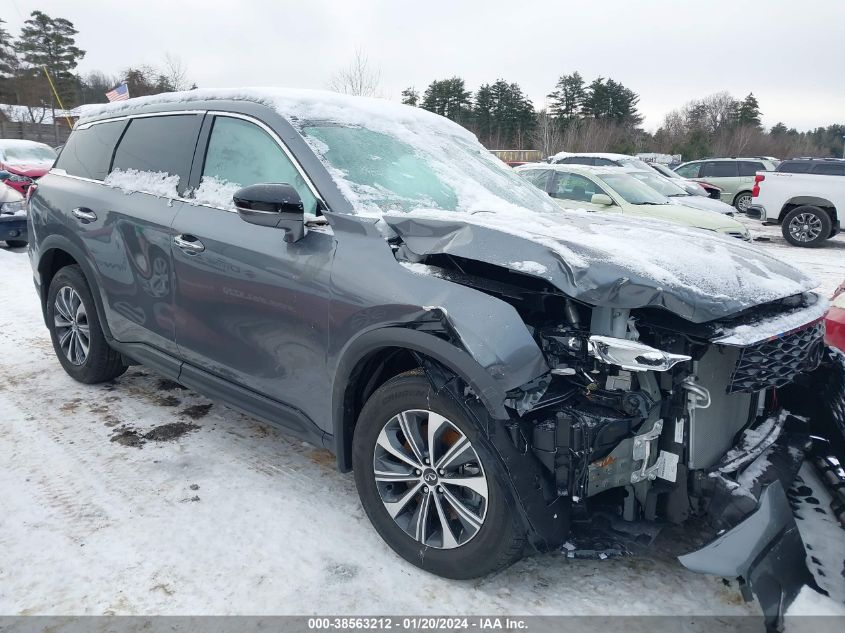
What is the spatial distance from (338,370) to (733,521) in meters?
1.62

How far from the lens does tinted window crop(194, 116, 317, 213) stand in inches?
118

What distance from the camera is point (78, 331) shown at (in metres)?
4.46

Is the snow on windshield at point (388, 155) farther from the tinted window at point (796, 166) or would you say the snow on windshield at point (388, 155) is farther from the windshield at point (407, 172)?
the tinted window at point (796, 166)

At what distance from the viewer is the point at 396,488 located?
2666 millimetres

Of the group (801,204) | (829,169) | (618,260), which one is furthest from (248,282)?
(829,169)

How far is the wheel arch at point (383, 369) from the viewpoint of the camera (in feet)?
7.28

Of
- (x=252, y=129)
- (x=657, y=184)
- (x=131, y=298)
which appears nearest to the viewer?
(x=252, y=129)

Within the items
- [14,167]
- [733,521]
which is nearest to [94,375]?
[733,521]

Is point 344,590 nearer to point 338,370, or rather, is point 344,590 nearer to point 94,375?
point 338,370

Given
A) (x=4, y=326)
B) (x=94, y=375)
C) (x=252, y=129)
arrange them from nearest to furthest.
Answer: (x=252, y=129) < (x=94, y=375) < (x=4, y=326)

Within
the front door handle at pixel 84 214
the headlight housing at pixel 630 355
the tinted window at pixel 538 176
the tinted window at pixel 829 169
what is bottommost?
the headlight housing at pixel 630 355

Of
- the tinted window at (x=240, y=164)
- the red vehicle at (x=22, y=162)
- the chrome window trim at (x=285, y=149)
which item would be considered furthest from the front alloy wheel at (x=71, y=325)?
the red vehicle at (x=22, y=162)

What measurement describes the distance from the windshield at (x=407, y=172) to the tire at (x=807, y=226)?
12.1 m

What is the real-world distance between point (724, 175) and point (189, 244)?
70.1ft
